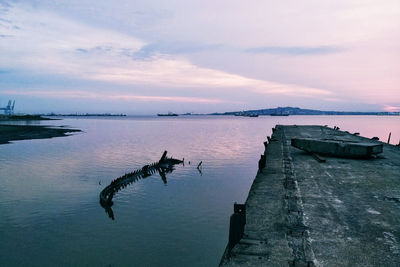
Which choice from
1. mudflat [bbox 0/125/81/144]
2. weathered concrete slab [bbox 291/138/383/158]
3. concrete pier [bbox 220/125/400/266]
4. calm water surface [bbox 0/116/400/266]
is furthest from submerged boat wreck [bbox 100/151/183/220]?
mudflat [bbox 0/125/81/144]

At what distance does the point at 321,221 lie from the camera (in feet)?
38.2

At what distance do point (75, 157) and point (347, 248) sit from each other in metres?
45.6

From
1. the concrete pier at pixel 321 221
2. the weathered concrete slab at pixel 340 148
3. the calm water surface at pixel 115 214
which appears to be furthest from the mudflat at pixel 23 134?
the concrete pier at pixel 321 221

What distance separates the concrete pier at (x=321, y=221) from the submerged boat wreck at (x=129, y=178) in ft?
39.2

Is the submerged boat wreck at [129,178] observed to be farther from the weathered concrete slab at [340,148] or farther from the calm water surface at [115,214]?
the weathered concrete slab at [340,148]

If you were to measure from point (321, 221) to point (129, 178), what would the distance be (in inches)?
871

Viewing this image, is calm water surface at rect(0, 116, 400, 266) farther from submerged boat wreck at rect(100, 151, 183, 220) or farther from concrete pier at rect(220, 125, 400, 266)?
concrete pier at rect(220, 125, 400, 266)

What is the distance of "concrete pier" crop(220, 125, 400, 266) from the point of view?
28.4ft

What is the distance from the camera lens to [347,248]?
919 cm

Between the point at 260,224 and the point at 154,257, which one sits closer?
the point at 260,224

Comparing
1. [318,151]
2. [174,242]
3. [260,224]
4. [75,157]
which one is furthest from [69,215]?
[75,157]

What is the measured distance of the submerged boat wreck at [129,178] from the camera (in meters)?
22.7

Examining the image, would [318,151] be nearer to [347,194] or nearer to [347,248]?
[347,194]

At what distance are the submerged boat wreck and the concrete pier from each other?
1196 cm
